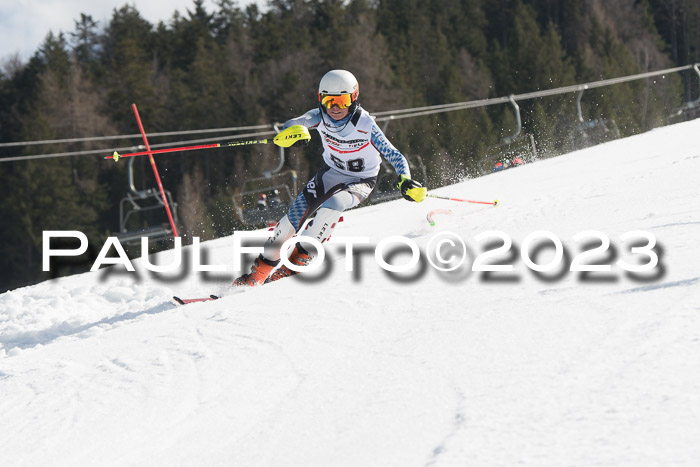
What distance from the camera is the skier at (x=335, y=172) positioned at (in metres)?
5.73

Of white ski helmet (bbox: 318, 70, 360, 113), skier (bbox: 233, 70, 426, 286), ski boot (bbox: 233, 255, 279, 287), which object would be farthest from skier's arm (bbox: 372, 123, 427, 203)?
ski boot (bbox: 233, 255, 279, 287)

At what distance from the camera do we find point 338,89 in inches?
223

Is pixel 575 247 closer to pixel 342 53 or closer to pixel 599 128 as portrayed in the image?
pixel 599 128

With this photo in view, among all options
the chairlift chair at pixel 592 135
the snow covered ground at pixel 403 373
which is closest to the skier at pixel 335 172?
the snow covered ground at pixel 403 373

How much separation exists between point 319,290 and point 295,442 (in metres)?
2.16

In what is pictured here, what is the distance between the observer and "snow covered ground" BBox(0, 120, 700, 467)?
219 cm

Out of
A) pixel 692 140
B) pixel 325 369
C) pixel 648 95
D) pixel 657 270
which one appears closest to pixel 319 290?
pixel 325 369

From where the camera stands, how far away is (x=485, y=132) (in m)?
37.9

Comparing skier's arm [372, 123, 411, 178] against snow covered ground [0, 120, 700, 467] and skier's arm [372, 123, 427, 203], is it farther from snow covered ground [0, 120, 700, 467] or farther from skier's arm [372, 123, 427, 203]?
snow covered ground [0, 120, 700, 467]

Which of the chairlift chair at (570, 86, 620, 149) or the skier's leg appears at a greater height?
the chairlift chair at (570, 86, 620, 149)

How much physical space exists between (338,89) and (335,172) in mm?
732

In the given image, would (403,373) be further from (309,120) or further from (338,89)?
(309,120)

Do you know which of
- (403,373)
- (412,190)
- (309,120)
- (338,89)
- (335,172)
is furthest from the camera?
(335,172)

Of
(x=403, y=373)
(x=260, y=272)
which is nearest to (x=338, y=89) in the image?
(x=260, y=272)
